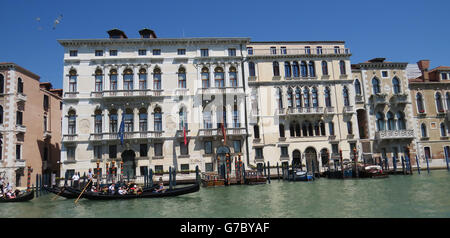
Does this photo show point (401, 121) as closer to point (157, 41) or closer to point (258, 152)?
point (258, 152)

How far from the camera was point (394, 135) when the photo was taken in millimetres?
31438

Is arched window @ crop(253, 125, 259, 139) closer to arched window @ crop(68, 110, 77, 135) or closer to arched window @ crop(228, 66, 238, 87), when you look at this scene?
arched window @ crop(228, 66, 238, 87)

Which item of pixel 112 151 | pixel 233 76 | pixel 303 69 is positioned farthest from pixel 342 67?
pixel 112 151

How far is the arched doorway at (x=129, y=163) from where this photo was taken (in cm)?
2838

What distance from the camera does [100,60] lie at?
96.9ft

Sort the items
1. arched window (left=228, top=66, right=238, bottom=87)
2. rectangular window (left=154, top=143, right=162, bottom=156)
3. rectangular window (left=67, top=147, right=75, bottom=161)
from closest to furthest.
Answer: rectangular window (left=67, top=147, right=75, bottom=161) < rectangular window (left=154, top=143, right=162, bottom=156) < arched window (left=228, top=66, right=238, bottom=87)

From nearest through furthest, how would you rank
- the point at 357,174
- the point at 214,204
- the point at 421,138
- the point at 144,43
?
1. the point at 214,204
2. the point at 357,174
3. the point at 144,43
4. the point at 421,138

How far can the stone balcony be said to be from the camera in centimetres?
3123

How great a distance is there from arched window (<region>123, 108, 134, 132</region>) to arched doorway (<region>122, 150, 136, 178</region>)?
2294 millimetres

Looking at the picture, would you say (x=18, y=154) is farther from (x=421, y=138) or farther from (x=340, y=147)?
(x=421, y=138)

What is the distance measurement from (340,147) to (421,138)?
10172 mm

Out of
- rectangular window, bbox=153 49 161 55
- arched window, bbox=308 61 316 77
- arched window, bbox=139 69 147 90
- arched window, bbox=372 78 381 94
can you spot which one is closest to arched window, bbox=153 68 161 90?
arched window, bbox=139 69 147 90

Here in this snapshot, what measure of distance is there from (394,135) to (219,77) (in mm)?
19925

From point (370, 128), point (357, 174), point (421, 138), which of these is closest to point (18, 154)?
point (357, 174)
